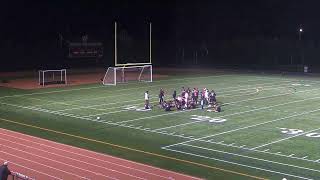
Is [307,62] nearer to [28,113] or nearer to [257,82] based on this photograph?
[257,82]

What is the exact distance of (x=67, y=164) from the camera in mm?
15133

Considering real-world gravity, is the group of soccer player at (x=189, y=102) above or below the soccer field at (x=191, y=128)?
above

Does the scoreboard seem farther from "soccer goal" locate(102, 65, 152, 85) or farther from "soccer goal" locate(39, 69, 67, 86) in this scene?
"soccer goal" locate(102, 65, 152, 85)

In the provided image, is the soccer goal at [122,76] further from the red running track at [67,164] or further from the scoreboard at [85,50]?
the red running track at [67,164]

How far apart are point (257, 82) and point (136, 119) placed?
2194cm

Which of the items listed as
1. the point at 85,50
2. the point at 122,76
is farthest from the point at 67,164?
the point at 85,50

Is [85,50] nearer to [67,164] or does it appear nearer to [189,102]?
[189,102]

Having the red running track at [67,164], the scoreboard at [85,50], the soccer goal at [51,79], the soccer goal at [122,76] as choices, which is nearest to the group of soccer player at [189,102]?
the red running track at [67,164]

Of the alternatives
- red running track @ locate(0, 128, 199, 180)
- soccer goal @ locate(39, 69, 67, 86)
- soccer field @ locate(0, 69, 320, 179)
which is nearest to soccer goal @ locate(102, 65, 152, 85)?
soccer goal @ locate(39, 69, 67, 86)

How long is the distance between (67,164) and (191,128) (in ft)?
23.8

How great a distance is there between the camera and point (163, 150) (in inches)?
682

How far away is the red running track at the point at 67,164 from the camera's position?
1401 centimetres

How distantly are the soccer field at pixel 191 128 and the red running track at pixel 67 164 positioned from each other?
2.37 feet

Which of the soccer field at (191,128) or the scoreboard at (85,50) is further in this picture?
the scoreboard at (85,50)
